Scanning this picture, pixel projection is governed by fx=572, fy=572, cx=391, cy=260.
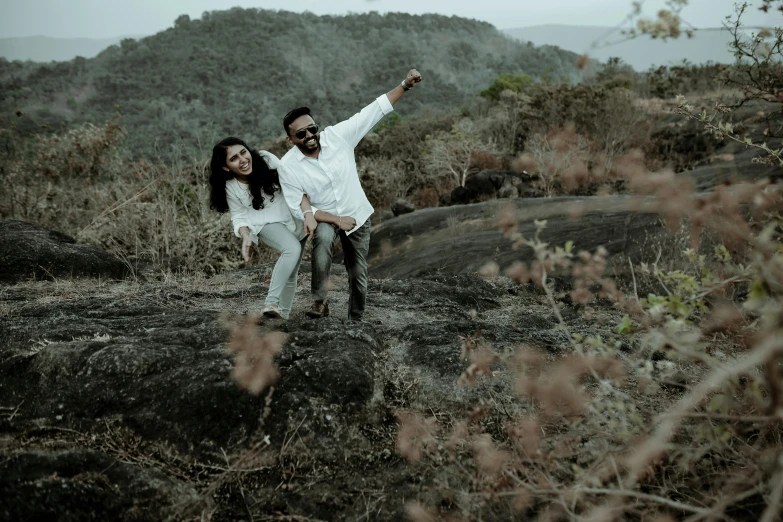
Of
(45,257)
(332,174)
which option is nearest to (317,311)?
(332,174)

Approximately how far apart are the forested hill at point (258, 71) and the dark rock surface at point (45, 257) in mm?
26499

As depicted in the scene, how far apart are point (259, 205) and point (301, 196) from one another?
311 millimetres

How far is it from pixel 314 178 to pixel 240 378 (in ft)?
5.77

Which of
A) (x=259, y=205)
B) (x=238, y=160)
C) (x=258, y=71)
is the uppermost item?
(x=258, y=71)

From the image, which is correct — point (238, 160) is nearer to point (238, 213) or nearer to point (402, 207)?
point (238, 213)

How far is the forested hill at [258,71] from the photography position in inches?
1543

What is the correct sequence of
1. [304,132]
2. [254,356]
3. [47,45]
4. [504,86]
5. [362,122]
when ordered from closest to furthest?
[254,356]
[304,132]
[362,122]
[504,86]
[47,45]

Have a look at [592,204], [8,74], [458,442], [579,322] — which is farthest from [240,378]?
[8,74]

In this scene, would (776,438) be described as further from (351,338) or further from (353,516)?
(351,338)

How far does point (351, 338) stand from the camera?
3342 mm

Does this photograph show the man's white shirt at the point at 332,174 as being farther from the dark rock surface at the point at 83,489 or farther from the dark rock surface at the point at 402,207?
the dark rock surface at the point at 402,207

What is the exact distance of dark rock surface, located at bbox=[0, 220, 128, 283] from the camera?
5.59 m

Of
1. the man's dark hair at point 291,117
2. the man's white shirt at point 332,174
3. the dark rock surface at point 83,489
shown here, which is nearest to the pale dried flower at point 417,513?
the dark rock surface at point 83,489

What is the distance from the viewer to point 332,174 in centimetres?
408
